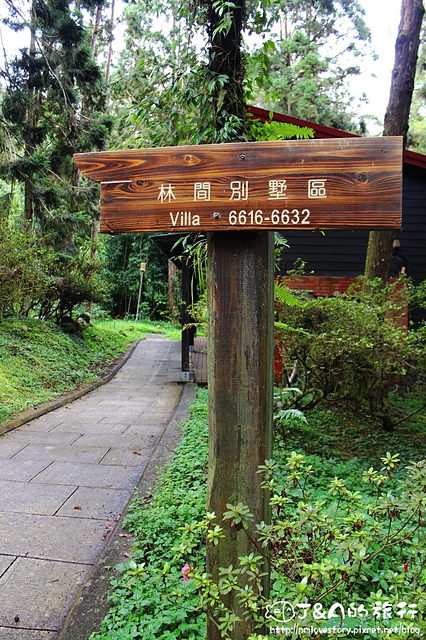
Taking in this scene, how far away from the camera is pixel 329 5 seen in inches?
620

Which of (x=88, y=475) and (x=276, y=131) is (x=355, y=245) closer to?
(x=88, y=475)

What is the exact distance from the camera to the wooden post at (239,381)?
1.90 metres

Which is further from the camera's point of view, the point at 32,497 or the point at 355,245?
the point at 355,245

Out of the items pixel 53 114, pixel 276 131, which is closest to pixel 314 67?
pixel 53 114

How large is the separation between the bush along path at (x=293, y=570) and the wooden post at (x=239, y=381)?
8 cm

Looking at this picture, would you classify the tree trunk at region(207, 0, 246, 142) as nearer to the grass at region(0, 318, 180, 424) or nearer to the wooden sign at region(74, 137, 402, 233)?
the wooden sign at region(74, 137, 402, 233)

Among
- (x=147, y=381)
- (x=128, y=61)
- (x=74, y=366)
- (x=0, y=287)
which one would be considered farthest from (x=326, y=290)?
(x=128, y=61)

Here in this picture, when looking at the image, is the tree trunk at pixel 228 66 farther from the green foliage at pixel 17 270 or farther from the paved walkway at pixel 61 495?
the green foliage at pixel 17 270

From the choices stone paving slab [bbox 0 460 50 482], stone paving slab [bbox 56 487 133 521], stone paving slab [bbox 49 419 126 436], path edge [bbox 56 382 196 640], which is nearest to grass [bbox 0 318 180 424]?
stone paving slab [bbox 49 419 126 436]

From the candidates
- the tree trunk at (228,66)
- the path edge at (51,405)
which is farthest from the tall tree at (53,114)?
the tree trunk at (228,66)

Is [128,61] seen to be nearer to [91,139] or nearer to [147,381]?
[91,139]

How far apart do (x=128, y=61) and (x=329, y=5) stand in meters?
11.5

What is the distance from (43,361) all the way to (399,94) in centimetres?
830

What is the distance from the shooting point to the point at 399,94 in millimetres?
7891
